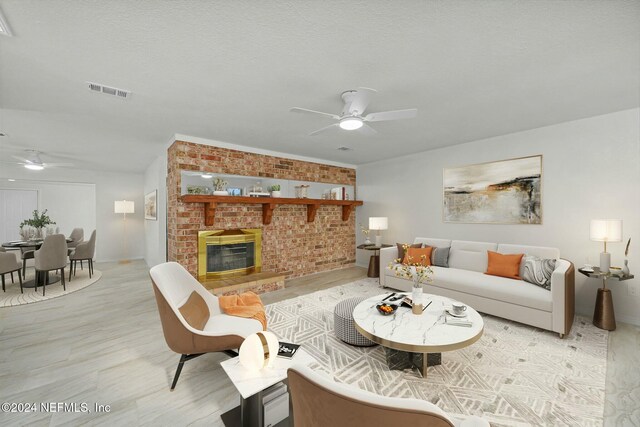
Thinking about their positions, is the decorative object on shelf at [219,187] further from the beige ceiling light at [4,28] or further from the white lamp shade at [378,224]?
the white lamp shade at [378,224]

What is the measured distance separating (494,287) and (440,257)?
103 cm

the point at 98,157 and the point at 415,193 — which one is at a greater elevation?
the point at 98,157

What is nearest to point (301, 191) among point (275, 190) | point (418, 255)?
point (275, 190)

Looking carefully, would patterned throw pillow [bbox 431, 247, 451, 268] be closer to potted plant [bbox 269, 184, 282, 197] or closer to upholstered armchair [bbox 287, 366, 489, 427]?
potted plant [bbox 269, 184, 282, 197]

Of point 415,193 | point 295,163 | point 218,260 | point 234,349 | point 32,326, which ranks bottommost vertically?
point 32,326

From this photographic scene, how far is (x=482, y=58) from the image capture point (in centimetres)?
196

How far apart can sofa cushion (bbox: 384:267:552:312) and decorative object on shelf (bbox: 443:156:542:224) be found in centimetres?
107

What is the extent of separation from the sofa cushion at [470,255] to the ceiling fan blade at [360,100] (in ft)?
9.62

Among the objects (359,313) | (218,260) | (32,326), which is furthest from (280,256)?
(32,326)

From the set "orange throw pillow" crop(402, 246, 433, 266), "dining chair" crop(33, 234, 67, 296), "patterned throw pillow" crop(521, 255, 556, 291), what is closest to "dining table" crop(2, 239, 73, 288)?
"dining chair" crop(33, 234, 67, 296)

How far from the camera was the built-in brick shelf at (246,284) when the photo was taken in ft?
12.4

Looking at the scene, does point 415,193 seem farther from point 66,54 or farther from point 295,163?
point 66,54

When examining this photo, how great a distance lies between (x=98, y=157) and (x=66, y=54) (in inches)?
176

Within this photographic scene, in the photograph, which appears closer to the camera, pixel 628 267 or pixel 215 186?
pixel 628 267
